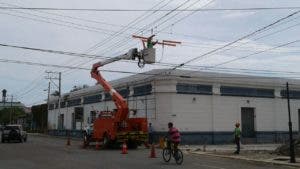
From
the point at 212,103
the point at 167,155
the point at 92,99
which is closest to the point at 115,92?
the point at 212,103

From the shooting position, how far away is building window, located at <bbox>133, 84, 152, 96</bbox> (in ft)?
141

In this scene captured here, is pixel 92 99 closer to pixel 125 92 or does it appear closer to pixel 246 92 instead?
pixel 125 92

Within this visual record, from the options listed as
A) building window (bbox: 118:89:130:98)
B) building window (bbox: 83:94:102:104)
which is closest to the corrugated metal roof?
building window (bbox: 118:89:130:98)

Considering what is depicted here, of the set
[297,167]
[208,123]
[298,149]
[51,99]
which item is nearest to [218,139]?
[208,123]

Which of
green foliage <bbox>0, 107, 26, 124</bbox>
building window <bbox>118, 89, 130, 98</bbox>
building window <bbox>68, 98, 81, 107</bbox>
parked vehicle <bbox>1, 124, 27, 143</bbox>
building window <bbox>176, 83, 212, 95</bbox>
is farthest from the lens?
green foliage <bbox>0, 107, 26, 124</bbox>

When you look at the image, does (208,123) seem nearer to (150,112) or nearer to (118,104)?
(150,112)

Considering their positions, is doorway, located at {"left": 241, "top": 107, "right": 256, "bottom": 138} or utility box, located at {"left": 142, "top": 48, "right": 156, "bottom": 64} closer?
utility box, located at {"left": 142, "top": 48, "right": 156, "bottom": 64}

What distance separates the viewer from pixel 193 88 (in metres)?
42.6

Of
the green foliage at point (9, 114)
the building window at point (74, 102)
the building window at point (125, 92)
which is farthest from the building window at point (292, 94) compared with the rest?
the green foliage at point (9, 114)

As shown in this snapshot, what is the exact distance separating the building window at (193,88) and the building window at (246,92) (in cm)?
151

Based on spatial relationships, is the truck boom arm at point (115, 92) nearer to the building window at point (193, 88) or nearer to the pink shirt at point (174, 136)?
the building window at point (193, 88)

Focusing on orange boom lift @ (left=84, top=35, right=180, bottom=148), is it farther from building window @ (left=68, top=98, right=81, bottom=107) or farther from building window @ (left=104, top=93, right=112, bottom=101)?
building window @ (left=68, top=98, right=81, bottom=107)

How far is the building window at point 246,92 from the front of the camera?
4427 cm

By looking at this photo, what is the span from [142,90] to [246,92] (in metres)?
9.68
